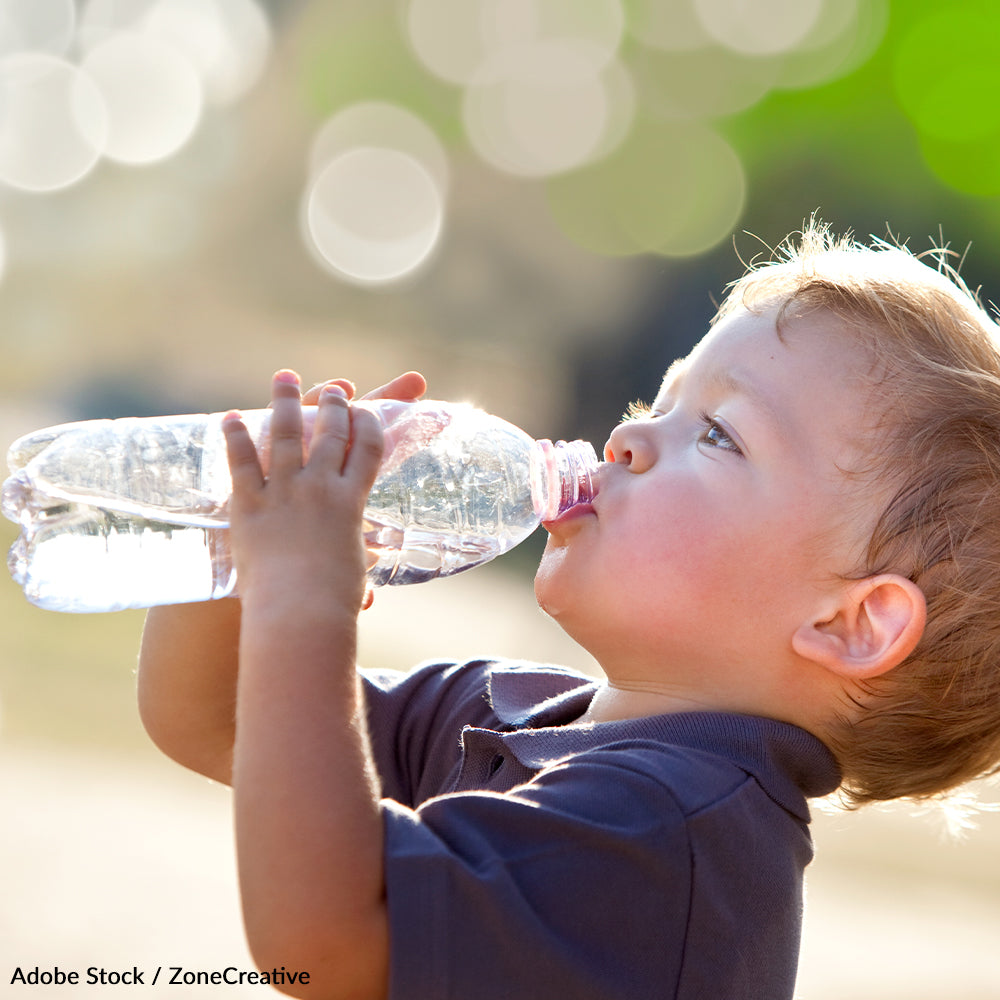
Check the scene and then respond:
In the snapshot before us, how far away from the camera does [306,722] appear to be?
3.34ft

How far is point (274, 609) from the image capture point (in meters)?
1.06

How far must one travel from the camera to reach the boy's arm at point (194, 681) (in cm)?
146

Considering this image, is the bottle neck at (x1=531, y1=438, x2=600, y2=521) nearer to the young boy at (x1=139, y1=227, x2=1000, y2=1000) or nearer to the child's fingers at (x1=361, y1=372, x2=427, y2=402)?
the young boy at (x1=139, y1=227, x2=1000, y2=1000)

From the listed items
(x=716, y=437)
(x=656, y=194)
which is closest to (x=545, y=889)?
(x=716, y=437)

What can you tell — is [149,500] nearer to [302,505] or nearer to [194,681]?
[194,681]

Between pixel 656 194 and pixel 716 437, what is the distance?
5627 mm

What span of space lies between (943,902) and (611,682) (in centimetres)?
202

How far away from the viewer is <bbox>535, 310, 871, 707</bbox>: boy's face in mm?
1321

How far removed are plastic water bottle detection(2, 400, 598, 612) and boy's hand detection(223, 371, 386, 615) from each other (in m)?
0.33

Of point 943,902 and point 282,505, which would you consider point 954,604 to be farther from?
point 943,902

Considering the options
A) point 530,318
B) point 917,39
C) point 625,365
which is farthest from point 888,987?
point 917,39

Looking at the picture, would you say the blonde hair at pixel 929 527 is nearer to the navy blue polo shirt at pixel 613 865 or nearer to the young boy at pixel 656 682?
the young boy at pixel 656 682

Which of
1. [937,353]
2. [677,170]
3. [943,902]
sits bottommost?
[943,902]

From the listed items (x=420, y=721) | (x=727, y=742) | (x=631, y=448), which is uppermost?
(x=631, y=448)
